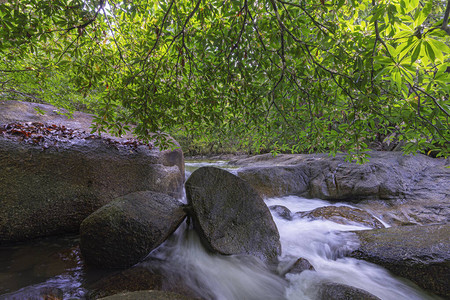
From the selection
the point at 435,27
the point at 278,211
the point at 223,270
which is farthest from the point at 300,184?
the point at 435,27

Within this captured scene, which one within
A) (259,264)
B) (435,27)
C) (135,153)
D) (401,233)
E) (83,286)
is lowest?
(259,264)

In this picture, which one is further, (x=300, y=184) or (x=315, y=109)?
(x=300, y=184)

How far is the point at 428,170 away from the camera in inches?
254

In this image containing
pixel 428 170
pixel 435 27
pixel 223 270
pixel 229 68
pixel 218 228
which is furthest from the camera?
pixel 428 170

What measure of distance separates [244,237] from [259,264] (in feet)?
1.47

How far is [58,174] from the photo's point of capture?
351 centimetres

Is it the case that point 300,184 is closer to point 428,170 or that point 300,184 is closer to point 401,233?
point 401,233

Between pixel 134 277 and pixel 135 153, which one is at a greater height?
pixel 135 153

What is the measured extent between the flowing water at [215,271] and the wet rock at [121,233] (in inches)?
7.8

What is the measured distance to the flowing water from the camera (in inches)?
97.7

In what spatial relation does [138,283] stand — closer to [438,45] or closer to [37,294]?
[37,294]

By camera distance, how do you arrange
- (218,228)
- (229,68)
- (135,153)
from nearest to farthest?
(229,68), (218,228), (135,153)

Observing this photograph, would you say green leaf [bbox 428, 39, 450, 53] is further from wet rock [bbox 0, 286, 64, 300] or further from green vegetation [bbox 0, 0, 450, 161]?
wet rock [bbox 0, 286, 64, 300]

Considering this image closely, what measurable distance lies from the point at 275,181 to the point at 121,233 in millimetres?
4958
